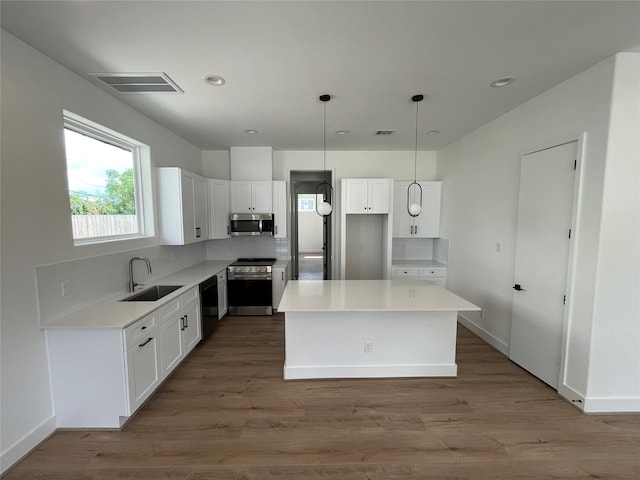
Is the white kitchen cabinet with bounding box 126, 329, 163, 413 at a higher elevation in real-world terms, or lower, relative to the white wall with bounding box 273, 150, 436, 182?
lower

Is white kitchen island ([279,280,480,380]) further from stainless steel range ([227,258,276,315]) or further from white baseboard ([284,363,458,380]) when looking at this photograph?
stainless steel range ([227,258,276,315])

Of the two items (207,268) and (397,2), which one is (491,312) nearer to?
(397,2)

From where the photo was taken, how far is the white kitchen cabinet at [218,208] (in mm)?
4477

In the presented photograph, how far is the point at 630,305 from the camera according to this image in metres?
2.19

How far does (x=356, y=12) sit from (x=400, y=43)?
451 mm

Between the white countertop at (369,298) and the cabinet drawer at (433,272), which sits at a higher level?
the white countertop at (369,298)

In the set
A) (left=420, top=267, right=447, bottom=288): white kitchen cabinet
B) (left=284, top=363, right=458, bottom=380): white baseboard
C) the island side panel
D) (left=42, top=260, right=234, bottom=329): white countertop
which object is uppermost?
(left=42, top=260, right=234, bottom=329): white countertop

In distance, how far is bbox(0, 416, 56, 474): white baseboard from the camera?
1.73 meters

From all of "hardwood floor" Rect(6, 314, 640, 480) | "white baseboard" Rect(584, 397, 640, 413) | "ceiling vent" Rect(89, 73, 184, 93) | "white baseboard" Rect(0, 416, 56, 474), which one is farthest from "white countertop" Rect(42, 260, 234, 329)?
"white baseboard" Rect(584, 397, 640, 413)

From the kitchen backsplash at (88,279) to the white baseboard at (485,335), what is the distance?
4380 millimetres

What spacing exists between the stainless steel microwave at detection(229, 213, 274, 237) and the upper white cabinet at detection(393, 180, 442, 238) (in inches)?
89.7

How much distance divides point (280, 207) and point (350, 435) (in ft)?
11.5

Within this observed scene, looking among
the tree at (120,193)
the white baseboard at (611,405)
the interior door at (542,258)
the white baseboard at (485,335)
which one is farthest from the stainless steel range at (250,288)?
the white baseboard at (611,405)

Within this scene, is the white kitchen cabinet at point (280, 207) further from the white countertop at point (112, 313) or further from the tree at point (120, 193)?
the tree at point (120, 193)
